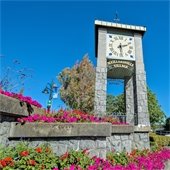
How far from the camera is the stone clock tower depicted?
1350 centimetres

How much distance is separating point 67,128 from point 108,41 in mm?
10812

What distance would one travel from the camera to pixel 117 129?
7016 mm

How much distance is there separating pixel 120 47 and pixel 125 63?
3.65 feet

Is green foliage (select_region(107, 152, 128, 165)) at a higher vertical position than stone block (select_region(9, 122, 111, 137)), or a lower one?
lower

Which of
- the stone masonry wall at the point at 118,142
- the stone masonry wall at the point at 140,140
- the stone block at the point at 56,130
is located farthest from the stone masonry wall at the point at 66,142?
the stone masonry wall at the point at 140,140

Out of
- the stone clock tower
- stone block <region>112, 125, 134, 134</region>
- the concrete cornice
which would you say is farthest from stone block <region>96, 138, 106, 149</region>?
the concrete cornice

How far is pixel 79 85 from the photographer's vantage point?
2469 centimetres

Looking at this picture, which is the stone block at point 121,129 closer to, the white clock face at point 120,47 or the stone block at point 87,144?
the stone block at point 87,144

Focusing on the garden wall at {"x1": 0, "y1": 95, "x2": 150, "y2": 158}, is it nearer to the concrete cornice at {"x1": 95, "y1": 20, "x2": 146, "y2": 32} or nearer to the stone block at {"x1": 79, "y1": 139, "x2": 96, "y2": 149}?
the stone block at {"x1": 79, "y1": 139, "x2": 96, "y2": 149}

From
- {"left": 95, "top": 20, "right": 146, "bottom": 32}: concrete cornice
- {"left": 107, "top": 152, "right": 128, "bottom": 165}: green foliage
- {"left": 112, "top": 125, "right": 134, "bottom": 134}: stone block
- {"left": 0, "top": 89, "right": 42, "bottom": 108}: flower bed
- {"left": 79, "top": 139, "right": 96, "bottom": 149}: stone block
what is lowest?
{"left": 107, "top": 152, "right": 128, "bottom": 165}: green foliage

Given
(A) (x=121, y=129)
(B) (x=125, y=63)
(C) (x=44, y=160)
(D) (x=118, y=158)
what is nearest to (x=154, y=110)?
(B) (x=125, y=63)

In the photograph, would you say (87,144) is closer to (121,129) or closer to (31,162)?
(31,162)

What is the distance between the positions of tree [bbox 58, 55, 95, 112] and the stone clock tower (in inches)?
343

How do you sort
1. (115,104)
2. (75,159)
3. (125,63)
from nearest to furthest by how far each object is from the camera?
(75,159)
(125,63)
(115,104)
